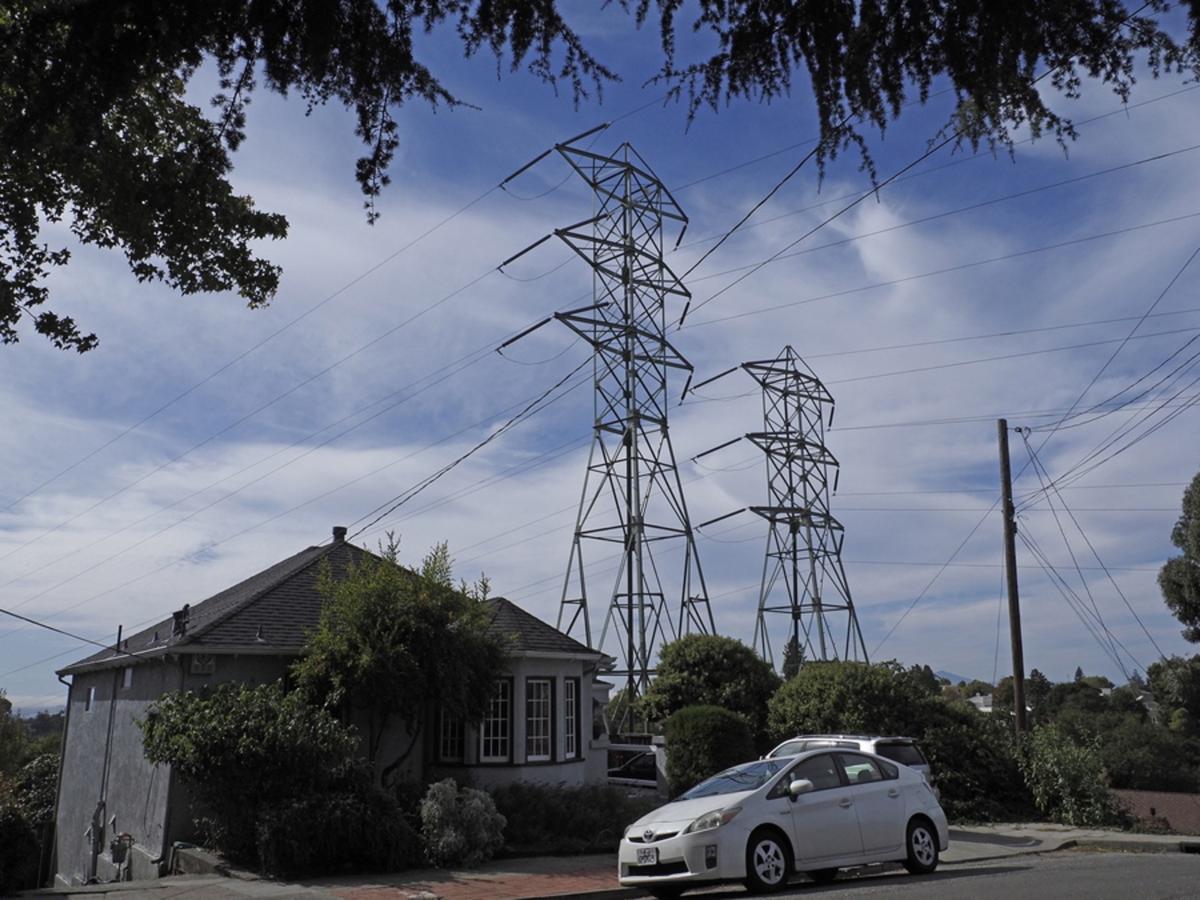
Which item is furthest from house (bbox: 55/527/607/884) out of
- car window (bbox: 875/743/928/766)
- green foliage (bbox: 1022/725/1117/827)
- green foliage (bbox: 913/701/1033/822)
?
green foliage (bbox: 1022/725/1117/827)

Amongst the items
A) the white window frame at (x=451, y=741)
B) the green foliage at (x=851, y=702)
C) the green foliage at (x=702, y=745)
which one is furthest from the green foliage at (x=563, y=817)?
the green foliage at (x=851, y=702)

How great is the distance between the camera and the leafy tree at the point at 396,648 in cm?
1666

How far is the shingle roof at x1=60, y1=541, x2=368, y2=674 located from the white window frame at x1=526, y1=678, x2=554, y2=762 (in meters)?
4.30

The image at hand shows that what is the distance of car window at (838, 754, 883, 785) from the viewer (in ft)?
42.8

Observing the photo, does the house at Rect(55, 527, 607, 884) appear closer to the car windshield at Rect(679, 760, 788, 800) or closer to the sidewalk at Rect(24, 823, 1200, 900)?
the sidewalk at Rect(24, 823, 1200, 900)

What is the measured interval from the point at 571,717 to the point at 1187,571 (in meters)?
25.2

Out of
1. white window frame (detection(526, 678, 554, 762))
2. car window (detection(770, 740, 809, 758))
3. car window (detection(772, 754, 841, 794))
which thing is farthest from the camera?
white window frame (detection(526, 678, 554, 762))

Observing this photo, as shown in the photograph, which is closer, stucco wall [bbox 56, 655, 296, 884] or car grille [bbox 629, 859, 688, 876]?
car grille [bbox 629, 859, 688, 876]

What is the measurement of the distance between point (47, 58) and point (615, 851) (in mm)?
13126

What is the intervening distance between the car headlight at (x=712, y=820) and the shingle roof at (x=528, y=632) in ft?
27.5

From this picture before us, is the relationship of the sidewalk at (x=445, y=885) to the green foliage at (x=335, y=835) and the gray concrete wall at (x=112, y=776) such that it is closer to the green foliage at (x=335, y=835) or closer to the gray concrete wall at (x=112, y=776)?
the green foliage at (x=335, y=835)

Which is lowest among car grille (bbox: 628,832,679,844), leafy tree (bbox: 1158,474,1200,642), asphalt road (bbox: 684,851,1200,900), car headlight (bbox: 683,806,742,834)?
asphalt road (bbox: 684,851,1200,900)

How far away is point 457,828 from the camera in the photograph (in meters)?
14.8

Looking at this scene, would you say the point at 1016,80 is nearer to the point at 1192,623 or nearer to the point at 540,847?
the point at 540,847
